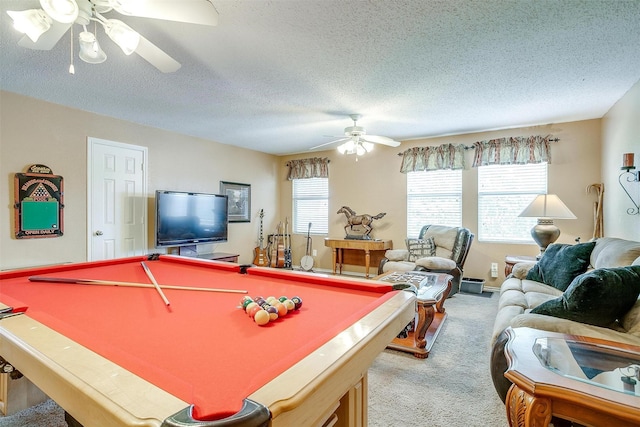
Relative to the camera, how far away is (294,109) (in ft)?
11.6

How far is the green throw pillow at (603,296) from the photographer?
1.53 m

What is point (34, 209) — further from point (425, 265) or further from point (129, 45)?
point (425, 265)

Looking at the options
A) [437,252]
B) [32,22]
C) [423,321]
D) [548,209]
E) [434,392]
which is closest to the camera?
[32,22]

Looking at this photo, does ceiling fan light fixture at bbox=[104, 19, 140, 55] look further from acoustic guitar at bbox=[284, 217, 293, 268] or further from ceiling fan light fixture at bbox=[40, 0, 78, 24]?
acoustic guitar at bbox=[284, 217, 293, 268]

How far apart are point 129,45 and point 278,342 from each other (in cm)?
166

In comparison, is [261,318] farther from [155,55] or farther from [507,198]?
[507,198]

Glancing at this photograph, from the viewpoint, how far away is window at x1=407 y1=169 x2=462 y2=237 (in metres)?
4.82

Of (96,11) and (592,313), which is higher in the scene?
(96,11)

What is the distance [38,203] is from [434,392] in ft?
13.3

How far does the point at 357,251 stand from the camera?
566 centimetres

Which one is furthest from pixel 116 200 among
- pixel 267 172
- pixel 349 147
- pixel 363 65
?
pixel 363 65

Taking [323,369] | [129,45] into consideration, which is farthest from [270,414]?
[129,45]

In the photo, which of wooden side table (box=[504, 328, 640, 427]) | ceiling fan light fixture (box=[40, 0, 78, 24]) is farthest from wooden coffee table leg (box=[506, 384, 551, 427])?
ceiling fan light fixture (box=[40, 0, 78, 24])

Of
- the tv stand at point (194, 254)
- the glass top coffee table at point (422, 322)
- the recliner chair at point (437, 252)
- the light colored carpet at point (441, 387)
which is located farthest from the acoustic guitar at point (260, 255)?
the light colored carpet at point (441, 387)
